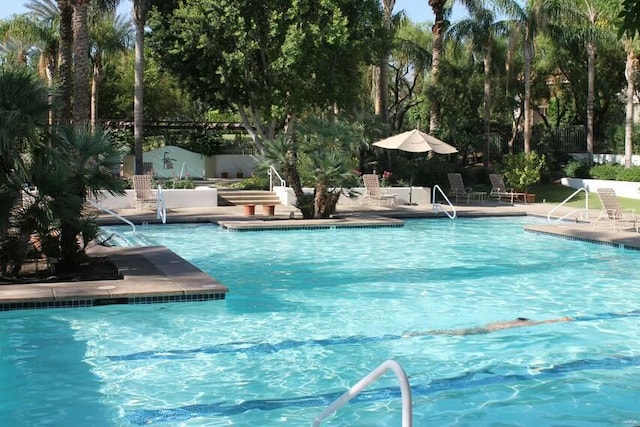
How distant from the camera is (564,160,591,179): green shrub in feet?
106

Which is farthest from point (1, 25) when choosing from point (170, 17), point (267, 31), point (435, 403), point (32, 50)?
point (435, 403)

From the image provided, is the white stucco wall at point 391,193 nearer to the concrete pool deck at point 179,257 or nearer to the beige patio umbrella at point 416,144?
the concrete pool deck at point 179,257

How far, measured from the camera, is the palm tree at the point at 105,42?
135 ft

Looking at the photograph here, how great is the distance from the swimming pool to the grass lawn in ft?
39.3

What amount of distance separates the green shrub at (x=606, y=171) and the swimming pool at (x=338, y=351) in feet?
56.2

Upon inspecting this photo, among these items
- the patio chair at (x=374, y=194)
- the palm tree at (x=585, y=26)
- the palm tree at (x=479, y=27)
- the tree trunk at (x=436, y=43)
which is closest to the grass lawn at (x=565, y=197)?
the palm tree at (x=585, y=26)

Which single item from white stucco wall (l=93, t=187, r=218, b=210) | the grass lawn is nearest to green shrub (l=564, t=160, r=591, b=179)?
the grass lawn

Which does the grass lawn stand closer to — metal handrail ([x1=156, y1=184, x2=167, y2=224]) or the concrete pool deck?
the concrete pool deck

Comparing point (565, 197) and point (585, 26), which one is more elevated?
point (585, 26)

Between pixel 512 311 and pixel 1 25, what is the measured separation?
129ft

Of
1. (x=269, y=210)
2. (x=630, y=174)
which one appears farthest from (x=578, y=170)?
(x=269, y=210)

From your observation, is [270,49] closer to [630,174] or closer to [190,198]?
[190,198]

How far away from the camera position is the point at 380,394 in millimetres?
6910

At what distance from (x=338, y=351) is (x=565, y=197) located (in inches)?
893
